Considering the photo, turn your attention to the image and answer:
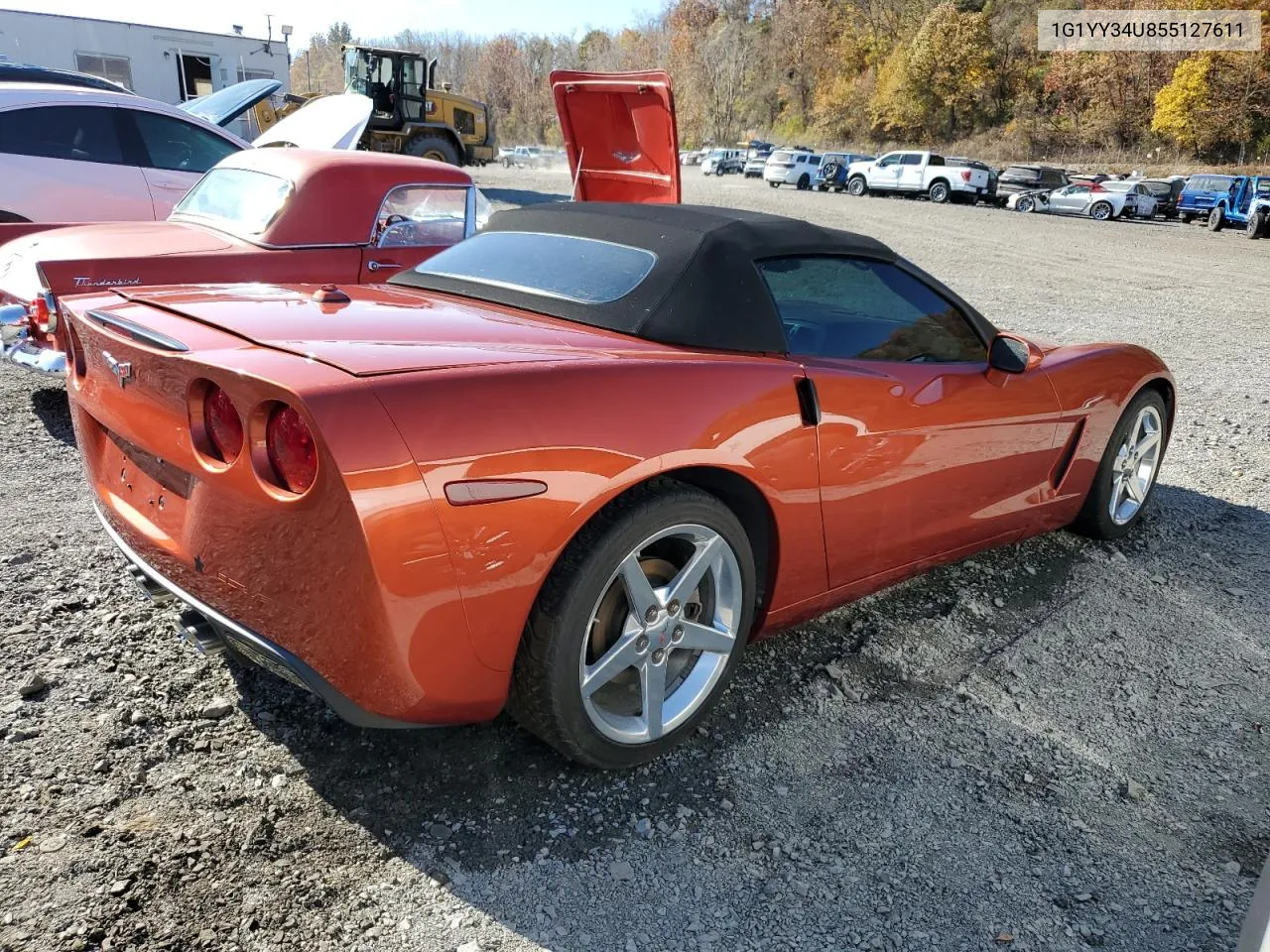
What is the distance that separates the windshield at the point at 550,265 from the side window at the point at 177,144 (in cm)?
511

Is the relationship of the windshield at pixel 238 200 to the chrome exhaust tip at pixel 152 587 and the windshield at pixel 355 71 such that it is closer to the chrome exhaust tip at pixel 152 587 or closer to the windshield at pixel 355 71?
the chrome exhaust tip at pixel 152 587

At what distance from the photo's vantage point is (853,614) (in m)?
3.38

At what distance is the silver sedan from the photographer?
1129 inches

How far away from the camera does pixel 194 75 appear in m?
25.2

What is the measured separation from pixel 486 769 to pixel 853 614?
1.53 metres

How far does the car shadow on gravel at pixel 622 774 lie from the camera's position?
2.17m

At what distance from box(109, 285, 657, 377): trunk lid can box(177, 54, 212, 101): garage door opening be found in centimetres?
2578

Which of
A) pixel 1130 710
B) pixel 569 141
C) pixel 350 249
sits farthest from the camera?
pixel 569 141

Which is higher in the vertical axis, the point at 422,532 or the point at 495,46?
the point at 495,46

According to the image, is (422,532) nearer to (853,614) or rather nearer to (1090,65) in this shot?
(853,614)

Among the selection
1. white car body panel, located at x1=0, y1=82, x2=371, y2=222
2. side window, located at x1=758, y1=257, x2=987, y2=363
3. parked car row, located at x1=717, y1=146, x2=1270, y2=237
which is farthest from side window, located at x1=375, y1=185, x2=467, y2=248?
parked car row, located at x1=717, y1=146, x2=1270, y2=237

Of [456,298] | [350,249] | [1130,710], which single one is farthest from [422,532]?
[350,249]

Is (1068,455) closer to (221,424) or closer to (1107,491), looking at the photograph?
(1107,491)

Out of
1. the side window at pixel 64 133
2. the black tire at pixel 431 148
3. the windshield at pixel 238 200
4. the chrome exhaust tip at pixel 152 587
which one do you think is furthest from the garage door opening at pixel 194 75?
the chrome exhaust tip at pixel 152 587
